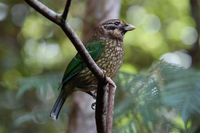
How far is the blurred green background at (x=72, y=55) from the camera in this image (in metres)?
3.73

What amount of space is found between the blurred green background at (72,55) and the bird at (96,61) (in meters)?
0.34

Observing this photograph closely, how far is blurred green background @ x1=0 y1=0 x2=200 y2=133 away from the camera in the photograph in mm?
3727

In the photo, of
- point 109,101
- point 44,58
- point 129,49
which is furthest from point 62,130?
point 109,101

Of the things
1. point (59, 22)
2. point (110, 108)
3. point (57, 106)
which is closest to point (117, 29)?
point (57, 106)

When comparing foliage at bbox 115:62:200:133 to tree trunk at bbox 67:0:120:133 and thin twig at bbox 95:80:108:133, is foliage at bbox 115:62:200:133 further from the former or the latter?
thin twig at bbox 95:80:108:133

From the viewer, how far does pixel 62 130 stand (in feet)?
19.2

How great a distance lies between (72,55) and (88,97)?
2791 mm

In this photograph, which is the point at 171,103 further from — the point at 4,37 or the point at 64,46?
the point at 64,46

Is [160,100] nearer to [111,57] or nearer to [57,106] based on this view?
[111,57]

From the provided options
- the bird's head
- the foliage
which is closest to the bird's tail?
the bird's head

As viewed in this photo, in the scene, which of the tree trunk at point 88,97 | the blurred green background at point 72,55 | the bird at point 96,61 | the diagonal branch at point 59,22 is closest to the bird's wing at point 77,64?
the bird at point 96,61

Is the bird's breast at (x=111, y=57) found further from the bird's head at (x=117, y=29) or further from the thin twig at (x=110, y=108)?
the thin twig at (x=110, y=108)

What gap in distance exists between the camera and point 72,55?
6.79 m

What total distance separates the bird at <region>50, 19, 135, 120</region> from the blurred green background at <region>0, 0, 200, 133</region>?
1.11ft
